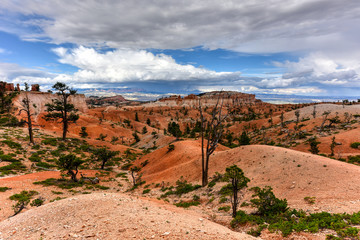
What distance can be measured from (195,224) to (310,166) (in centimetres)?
1394

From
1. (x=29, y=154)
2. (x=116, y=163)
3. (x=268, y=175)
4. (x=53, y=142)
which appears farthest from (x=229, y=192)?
(x=53, y=142)

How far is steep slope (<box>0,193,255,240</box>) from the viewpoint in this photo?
7688 millimetres

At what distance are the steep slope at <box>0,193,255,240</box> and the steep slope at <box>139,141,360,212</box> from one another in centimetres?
784

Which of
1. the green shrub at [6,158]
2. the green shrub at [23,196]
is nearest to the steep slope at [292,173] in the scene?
the green shrub at [23,196]

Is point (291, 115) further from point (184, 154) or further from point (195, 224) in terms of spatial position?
point (195, 224)

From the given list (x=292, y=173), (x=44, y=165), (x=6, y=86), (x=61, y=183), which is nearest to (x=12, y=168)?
(x=44, y=165)

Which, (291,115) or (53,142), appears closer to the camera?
(53,142)

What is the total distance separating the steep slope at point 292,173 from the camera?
38.5ft

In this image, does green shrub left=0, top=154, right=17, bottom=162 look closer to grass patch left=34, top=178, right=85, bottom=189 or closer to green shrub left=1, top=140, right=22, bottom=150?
green shrub left=1, top=140, right=22, bottom=150

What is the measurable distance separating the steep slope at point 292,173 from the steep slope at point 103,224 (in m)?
7.84

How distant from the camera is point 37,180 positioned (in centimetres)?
2003

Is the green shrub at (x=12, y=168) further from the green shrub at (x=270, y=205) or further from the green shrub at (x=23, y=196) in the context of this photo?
the green shrub at (x=270, y=205)

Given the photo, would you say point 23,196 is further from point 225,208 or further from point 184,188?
point 225,208

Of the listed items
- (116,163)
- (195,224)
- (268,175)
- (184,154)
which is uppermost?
(195,224)
